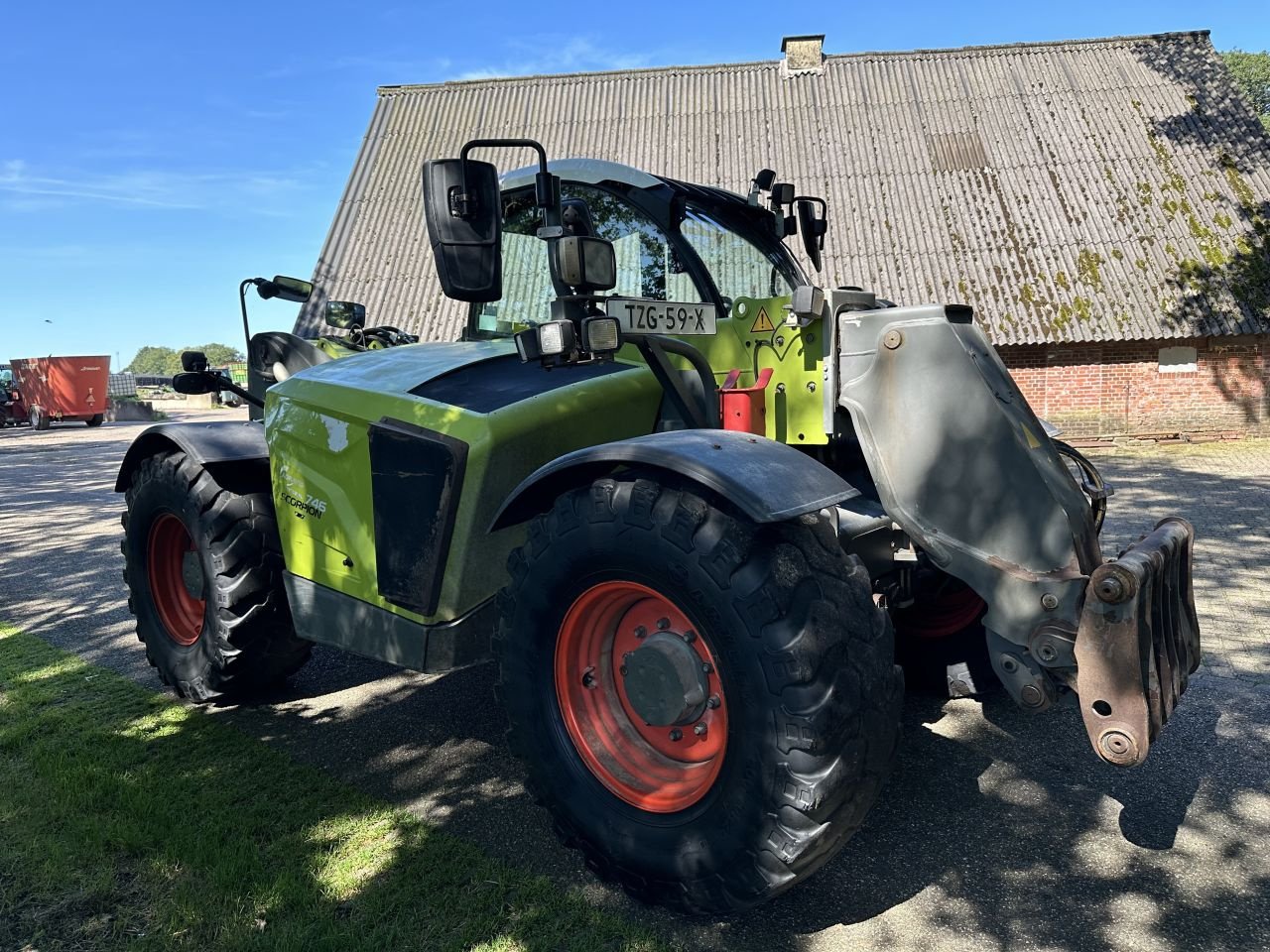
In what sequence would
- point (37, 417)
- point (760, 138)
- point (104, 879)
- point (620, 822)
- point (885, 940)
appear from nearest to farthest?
point (885, 940) < point (620, 822) < point (104, 879) < point (760, 138) < point (37, 417)

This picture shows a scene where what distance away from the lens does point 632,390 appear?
11.2 ft

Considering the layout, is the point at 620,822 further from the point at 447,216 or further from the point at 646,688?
the point at 447,216

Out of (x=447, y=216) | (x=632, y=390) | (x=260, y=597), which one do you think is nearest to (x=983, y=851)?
(x=632, y=390)

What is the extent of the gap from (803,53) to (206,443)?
1881 cm

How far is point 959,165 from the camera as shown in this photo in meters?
16.9

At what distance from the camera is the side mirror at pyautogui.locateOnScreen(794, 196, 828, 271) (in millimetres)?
4172

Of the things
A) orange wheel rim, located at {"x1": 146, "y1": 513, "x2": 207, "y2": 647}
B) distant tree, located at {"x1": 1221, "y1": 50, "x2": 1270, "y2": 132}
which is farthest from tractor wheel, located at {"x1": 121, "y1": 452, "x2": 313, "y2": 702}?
distant tree, located at {"x1": 1221, "y1": 50, "x2": 1270, "y2": 132}

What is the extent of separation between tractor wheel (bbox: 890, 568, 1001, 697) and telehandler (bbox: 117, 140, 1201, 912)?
2 cm

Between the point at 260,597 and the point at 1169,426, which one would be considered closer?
the point at 260,597

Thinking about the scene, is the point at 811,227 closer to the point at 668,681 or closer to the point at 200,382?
the point at 668,681

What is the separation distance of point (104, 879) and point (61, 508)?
9902 millimetres

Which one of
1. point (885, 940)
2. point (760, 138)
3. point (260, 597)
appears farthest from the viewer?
point (760, 138)

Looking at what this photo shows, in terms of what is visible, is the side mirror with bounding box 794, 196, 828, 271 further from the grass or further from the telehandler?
the grass

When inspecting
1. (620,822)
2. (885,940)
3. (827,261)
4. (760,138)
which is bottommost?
(885,940)
